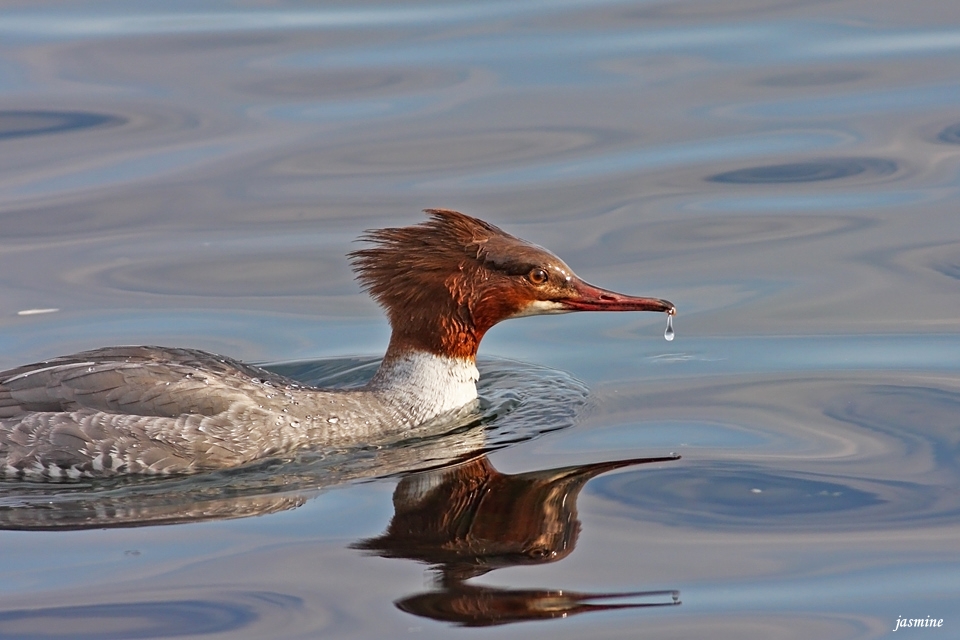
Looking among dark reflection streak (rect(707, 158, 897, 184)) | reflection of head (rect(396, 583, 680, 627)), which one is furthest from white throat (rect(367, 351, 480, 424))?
dark reflection streak (rect(707, 158, 897, 184))

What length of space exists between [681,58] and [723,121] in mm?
1406

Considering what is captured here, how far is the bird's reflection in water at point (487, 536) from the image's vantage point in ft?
19.7

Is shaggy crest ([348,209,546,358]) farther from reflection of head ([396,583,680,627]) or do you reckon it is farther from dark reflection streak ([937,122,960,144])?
dark reflection streak ([937,122,960,144])

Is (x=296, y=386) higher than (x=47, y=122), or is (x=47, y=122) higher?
(x=47, y=122)

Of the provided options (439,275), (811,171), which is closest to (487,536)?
(439,275)

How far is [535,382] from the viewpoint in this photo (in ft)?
30.1

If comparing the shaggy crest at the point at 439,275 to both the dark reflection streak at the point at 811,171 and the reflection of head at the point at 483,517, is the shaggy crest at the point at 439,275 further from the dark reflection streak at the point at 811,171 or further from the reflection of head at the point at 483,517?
the dark reflection streak at the point at 811,171

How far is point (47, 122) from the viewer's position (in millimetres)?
13531

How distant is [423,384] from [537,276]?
3.02 feet

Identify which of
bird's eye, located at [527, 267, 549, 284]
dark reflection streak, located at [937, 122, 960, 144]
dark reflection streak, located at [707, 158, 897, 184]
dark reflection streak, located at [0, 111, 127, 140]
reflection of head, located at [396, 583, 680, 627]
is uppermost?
dark reflection streak, located at [0, 111, 127, 140]

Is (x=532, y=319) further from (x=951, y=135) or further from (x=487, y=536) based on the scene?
(x=951, y=135)

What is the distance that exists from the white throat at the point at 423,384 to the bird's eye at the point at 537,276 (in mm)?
660

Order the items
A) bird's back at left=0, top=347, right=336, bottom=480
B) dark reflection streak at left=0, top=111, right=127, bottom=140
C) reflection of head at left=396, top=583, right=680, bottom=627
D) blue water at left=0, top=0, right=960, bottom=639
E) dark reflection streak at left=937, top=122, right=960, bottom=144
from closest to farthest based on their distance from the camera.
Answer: reflection of head at left=396, top=583, right=680, bottom=627 < blue water at left=0, top=0, right=960, bottom=639 < bird's back at left=0, top=347, right=336, bottom=480 < dark reflection streak at left=937, top=122, right=960, bottom=144 < dark reflection streak at left=0, top=111, right=127, bottom=140

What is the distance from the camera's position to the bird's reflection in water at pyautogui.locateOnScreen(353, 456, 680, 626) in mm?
6008
